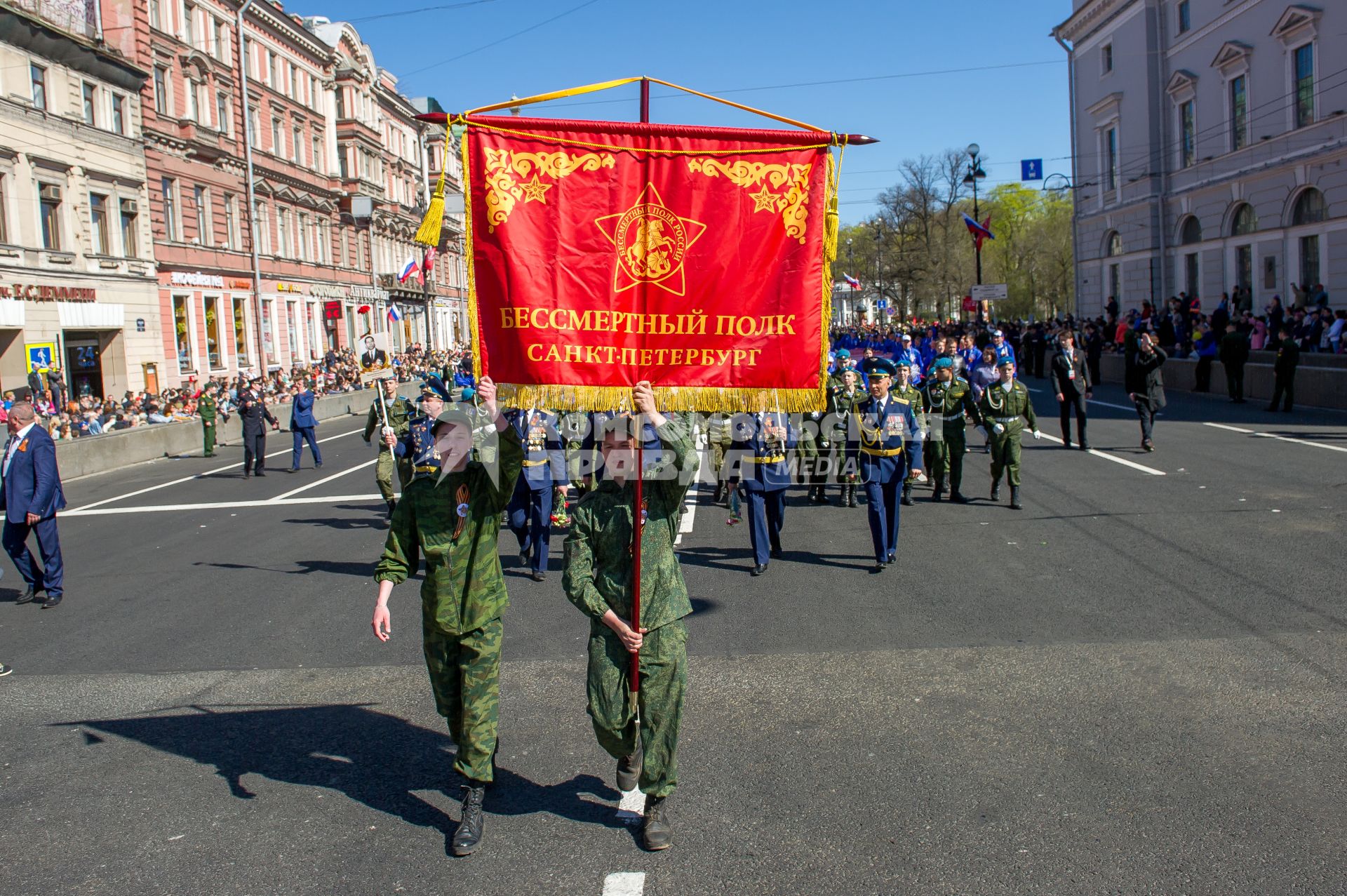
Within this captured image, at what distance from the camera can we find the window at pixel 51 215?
31469 mm

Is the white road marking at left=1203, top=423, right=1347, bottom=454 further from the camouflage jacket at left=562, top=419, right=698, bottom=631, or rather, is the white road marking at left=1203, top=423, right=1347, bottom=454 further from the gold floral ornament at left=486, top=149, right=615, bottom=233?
the gold floral ornament at left=486, top=149, right=615, bottom=233

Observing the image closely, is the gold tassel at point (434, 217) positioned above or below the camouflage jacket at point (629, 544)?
above

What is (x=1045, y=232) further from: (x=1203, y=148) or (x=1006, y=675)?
(x=1006, y=675)

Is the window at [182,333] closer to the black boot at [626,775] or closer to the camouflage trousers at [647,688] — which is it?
the black boot at [626,775]

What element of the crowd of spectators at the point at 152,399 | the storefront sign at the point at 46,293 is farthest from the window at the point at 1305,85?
the storefront sign at the point at 46,293

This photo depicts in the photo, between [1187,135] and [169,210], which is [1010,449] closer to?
[1187,135]

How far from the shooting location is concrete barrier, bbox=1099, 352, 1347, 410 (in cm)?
2034

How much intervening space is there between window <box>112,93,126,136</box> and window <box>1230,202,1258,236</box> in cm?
3657

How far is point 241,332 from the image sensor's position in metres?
43.5

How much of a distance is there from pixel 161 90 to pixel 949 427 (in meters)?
35.5

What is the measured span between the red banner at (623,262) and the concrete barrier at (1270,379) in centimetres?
1915

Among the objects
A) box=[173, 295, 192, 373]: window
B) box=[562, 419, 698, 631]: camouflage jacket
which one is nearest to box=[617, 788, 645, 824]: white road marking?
box=[562, 419, 698, 631]: camouflage jacket

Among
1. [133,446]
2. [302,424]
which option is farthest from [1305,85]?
[133,446]

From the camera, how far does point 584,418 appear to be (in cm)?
983
